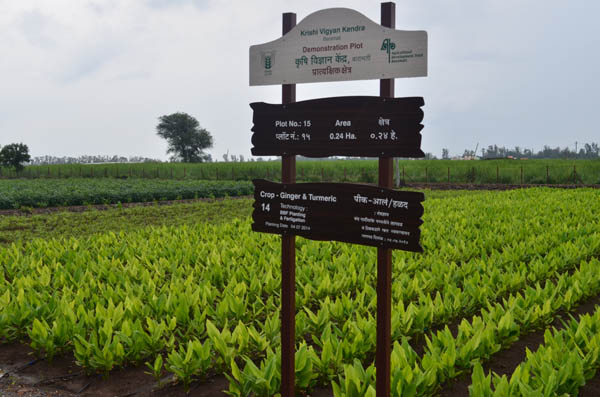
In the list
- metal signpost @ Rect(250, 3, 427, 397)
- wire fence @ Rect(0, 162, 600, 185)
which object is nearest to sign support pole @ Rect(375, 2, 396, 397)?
metal signpost @ Rect(250, 3, 427, 397)

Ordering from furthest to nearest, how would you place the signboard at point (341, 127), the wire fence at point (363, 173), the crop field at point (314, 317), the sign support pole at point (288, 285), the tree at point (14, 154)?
the tree at point (14, 154) < the wire fence at point (363, 173) < the crop field at point (314, 317) < the sign support pole at point (288, 285) < the signboard at point (341, 127)

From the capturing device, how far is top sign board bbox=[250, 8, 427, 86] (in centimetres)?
330

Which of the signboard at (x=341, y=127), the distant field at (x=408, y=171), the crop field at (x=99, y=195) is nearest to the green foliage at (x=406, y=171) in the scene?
the distant field at (x=408, y=171)

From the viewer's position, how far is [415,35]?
3270 millimetres

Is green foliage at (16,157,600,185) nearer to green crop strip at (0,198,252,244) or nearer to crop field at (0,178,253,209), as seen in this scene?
crop field at (0,178,253,209)

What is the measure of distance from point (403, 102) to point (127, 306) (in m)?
3.74

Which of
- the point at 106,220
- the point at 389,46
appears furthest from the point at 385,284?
the point at 106,220

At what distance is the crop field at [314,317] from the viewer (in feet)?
13.7

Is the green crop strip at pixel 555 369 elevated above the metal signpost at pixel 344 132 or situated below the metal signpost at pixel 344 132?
below

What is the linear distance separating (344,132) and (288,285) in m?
1.29

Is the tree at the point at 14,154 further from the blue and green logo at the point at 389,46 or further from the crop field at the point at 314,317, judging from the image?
the blue and green logo at the point at 389,46

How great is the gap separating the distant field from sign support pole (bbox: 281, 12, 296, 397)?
95.6ft

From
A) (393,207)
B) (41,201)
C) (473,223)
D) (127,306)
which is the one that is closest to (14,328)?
(127,306)

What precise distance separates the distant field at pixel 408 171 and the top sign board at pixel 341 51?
96.1 ft
